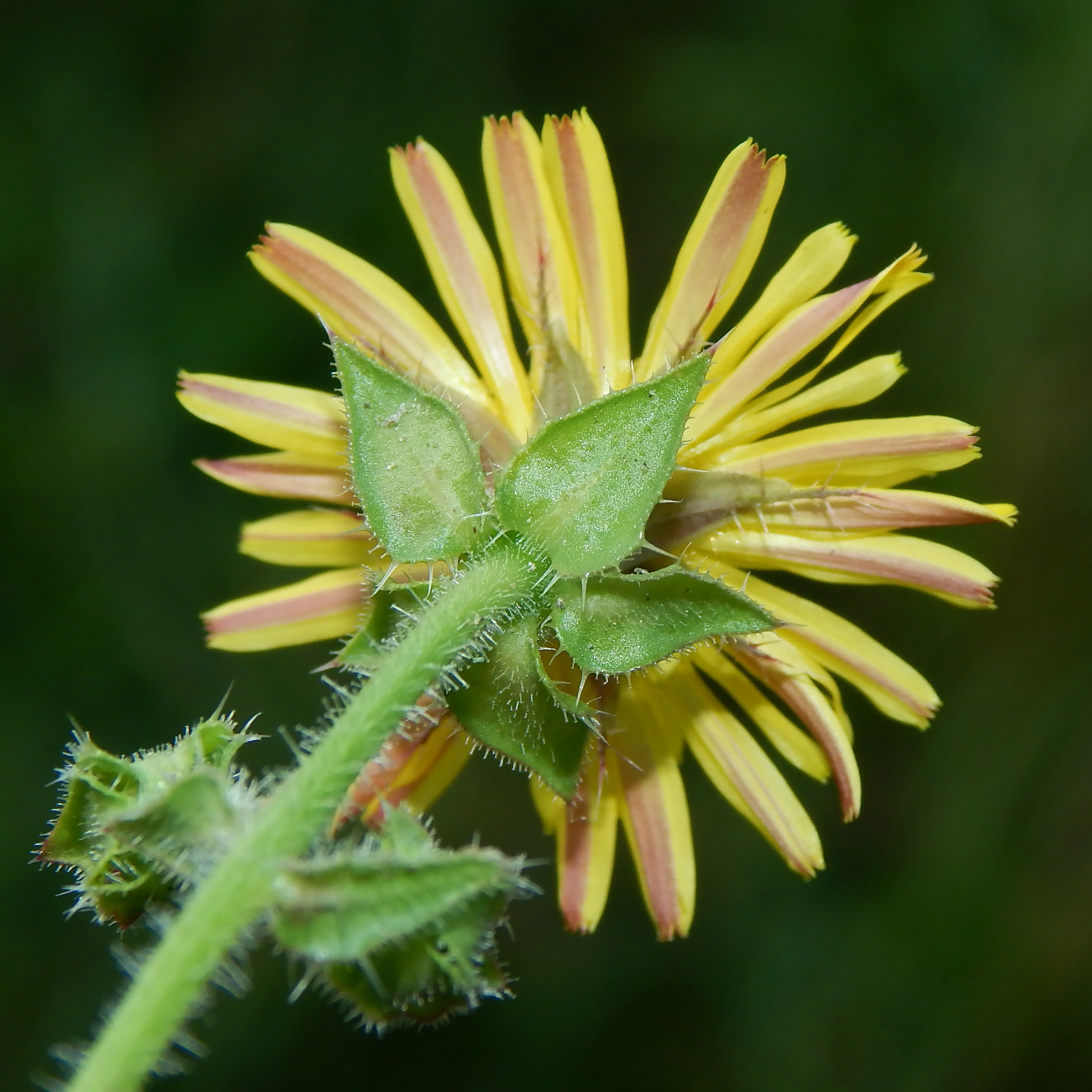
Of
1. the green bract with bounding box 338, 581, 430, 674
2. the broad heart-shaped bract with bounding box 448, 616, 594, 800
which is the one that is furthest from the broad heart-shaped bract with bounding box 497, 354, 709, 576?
the green bract with bounding box 338, 581, 430, 674

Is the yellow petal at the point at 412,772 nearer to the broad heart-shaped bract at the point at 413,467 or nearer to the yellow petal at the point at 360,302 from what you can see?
the broad heart-shaped bract at the point at 413,467

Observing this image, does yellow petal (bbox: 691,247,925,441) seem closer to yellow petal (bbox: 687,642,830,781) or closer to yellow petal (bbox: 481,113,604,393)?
yellow petal (bbox: 481,113,604,393)

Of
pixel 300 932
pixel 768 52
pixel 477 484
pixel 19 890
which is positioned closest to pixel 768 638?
pixel 477 484

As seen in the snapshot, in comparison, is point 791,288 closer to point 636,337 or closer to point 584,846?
point 584,846

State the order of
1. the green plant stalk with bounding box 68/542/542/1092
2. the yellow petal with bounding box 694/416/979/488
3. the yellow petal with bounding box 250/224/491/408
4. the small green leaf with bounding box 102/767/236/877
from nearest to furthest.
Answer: the green plant stalk with bounding box 68/542/542/1092 → the small green leaf with bounding box 102/767/236/877 → the yellow petal with bounding box 694/416/979/488 → the yellow petal with bounding box 250/224/491/408

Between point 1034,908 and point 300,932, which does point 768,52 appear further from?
point 300,932
